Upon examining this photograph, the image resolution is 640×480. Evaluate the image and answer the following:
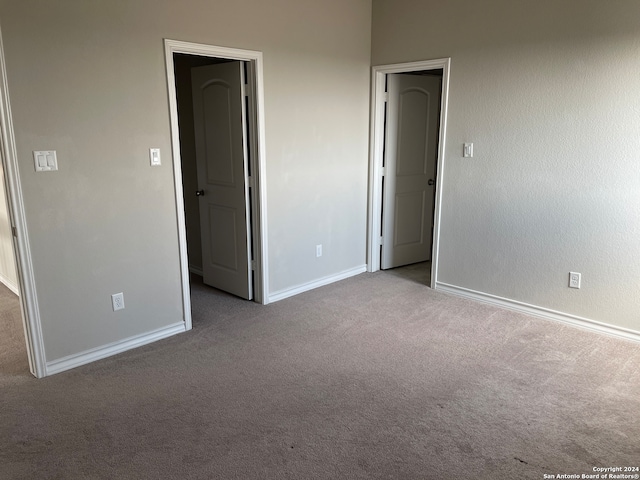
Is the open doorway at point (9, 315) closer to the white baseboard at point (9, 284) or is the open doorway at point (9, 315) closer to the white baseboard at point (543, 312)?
the white baseboard at point (9, 284)

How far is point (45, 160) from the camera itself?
2.79 metres

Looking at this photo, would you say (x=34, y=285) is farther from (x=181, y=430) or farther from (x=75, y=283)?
(x=181, y=430)

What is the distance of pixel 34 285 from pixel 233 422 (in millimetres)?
1466

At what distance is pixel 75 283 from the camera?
3.04m

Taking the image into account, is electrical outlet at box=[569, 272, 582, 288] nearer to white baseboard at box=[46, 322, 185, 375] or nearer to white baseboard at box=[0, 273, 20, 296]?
white baseboard at box=[46, 322, 185, 375]

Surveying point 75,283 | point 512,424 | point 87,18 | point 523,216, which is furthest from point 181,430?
point 523,216

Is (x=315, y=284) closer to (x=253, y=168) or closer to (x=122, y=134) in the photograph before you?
(x=253, y=168)

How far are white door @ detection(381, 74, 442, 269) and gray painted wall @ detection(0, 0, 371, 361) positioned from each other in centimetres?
94

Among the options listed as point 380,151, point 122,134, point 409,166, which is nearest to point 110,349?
point 122,134

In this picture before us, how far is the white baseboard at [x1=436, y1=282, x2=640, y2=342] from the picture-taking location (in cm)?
352

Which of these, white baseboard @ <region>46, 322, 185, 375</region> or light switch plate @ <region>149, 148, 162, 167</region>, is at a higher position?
light switch plate @ <region>149, 148, 162, 167</region>

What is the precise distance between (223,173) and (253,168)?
0.38 metres

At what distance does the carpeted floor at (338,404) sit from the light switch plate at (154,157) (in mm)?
1278

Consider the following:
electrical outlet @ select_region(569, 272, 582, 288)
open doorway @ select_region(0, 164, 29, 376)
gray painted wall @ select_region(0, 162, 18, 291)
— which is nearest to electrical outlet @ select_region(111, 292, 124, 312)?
open doorway @ select_region(0, 164, 29, 376)
